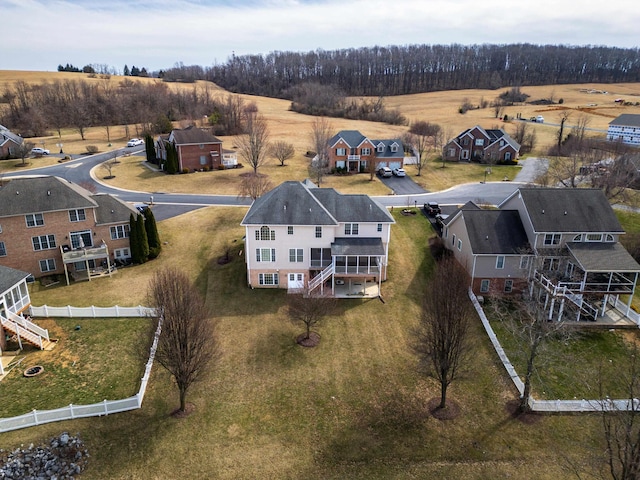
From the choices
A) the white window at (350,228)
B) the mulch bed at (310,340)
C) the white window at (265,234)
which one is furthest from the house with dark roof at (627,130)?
the mulch bed at (310,340)

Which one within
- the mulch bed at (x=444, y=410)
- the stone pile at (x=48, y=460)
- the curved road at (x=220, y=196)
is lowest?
the mulch bed at (x=444, y=410)

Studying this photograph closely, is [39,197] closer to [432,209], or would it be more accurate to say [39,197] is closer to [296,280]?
[296,280]

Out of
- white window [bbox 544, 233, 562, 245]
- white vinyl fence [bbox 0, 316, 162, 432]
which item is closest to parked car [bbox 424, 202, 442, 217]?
white window [bbox 544, 233, 562, 245]

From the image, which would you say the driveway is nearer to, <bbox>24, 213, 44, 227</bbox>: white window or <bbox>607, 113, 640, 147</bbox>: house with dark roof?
<bbox>24, 213, 44, 227</bbox>: white window

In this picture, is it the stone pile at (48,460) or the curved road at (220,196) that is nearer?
the stone pile at (48,460)

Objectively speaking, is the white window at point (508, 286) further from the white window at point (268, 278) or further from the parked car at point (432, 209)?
the white window at point (268, 278)

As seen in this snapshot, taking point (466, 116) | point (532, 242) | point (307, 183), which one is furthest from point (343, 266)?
point (466, 116)
